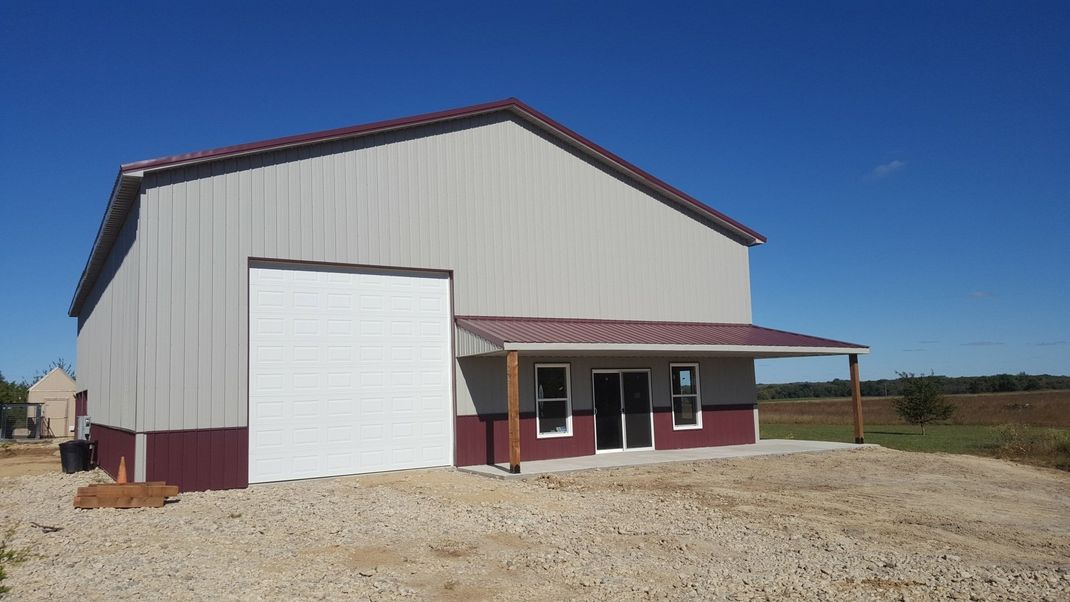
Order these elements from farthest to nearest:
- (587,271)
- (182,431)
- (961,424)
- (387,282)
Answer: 1. (961,424)
2. (587,271)
3. (387,282)
4. (182,431)

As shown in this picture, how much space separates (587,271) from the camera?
60.0 feet

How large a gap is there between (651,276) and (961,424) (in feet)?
83.9

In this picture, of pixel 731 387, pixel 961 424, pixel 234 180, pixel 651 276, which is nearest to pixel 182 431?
pixel 234 180

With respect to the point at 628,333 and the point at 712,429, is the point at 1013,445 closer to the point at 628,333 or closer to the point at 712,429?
the point at 712,429

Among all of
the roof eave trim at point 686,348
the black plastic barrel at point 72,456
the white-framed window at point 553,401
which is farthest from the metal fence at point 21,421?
the roof eave trim at point 686,348

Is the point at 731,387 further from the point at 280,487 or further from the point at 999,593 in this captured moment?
the point at 999,593

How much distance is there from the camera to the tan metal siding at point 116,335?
14320 mm

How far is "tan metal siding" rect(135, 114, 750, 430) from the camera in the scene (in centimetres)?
1310

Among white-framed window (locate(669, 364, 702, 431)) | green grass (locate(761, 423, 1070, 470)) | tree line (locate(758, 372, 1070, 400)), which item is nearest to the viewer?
green grass (locate(761, 423, 1070, 470))

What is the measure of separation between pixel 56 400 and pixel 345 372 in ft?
116

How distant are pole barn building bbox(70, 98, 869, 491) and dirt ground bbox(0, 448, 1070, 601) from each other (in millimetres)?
1499

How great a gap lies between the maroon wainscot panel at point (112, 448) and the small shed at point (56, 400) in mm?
23365

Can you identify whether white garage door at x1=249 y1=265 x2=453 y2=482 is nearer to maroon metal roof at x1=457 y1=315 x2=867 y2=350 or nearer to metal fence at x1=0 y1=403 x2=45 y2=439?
maroon metal roof at x1=457 y1=315 x2=867 y2=350

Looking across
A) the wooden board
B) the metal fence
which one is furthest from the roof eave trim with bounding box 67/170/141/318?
the metal fence
